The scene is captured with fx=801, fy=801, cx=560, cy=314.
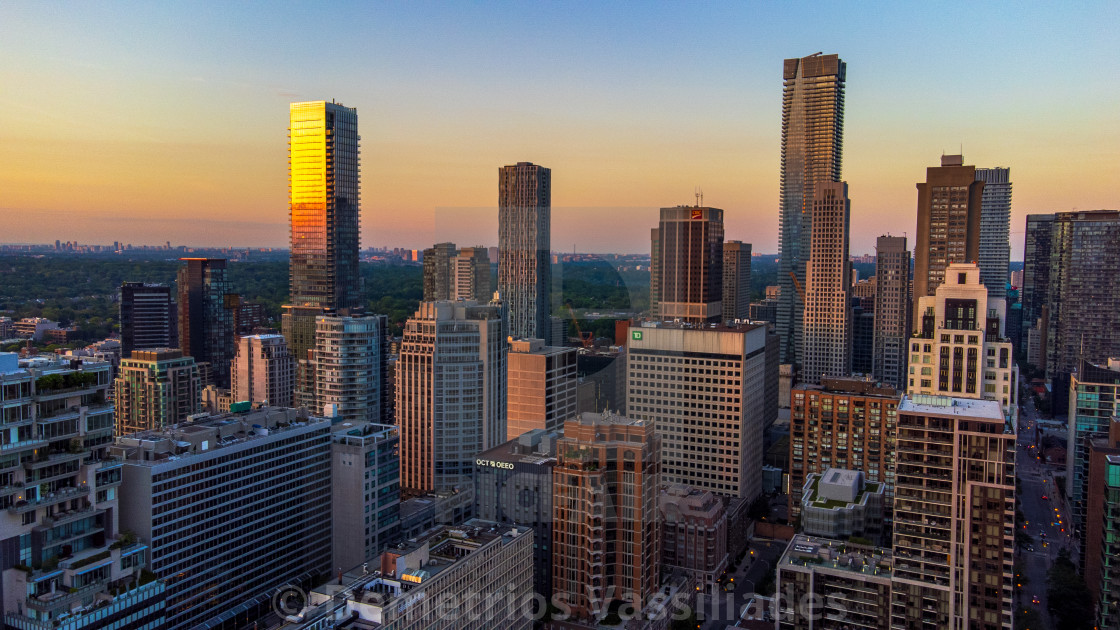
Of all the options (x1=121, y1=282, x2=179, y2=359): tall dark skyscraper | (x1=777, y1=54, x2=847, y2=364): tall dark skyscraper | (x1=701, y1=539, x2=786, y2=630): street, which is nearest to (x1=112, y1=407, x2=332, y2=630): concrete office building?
(x1=701, y1=539, x2=786, y2=630): street

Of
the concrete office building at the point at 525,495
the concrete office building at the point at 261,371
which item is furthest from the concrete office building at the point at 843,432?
the concrete office building at the point at 261,371

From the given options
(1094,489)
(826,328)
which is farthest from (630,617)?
(826,328)

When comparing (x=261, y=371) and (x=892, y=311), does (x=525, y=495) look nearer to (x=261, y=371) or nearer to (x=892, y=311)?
(x=261, y=371)

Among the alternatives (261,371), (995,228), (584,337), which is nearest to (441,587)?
(584,337)

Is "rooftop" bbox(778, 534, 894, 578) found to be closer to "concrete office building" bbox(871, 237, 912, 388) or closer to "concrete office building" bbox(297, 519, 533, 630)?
"concrete office building" bbox(297, 519, 533, 630)

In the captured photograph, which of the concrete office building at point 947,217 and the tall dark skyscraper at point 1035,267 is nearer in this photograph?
the concrete office building at point 947,217

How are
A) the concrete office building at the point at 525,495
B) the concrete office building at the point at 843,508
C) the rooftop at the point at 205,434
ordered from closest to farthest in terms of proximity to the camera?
the rooftop at the point at 205,434 < the concrete office building at the point at 525,495 < the concrete office building at the point at 843,508

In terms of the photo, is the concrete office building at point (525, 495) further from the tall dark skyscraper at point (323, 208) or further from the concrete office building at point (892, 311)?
the concrete office building at point (892, 311)
